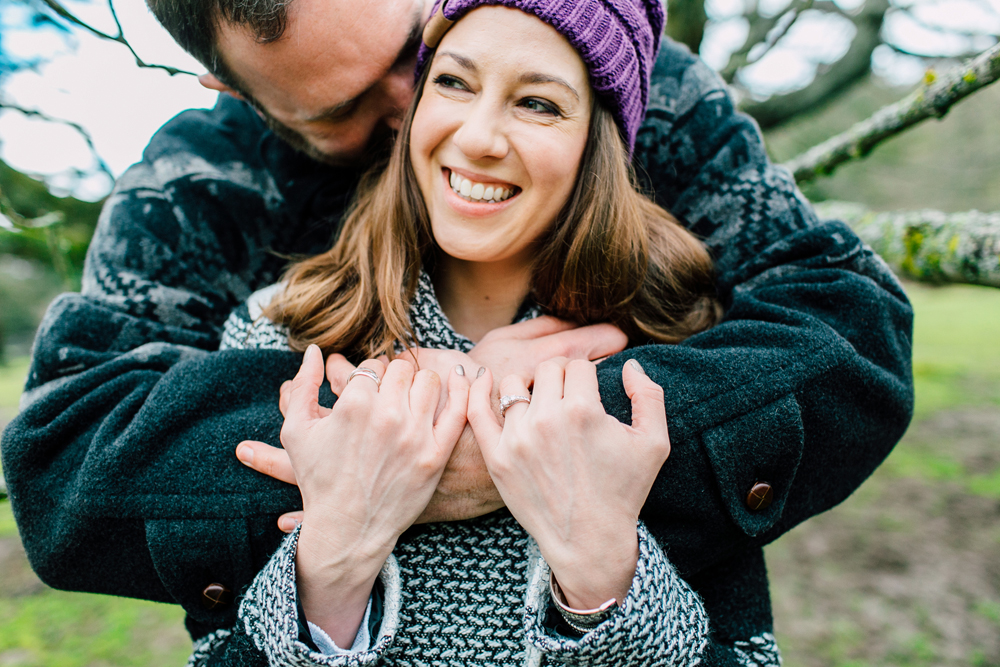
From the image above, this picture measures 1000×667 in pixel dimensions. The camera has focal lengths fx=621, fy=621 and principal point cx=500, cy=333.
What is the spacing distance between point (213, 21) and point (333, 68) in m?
0.39

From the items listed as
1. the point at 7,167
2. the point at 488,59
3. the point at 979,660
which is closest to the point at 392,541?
the point at 488,59

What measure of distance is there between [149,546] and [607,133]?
1.55 meters

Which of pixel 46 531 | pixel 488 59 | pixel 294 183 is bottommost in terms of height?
pixel 46 531

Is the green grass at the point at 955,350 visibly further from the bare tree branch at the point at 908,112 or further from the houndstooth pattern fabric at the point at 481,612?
the houndstooth pattern fabric at the point at 481,612

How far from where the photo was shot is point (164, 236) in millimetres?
1954

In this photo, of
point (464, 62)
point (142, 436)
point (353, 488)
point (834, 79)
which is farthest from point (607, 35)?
point (834, 79)

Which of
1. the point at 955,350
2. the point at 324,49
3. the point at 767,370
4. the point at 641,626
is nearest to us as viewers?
the point at 641,626

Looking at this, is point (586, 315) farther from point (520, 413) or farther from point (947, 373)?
point (947, 373)

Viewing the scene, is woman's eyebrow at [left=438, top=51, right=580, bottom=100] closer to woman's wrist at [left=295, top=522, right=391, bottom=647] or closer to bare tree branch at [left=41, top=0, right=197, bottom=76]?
bare tree branch at [left=41, top=0, right=197, bottom=76]

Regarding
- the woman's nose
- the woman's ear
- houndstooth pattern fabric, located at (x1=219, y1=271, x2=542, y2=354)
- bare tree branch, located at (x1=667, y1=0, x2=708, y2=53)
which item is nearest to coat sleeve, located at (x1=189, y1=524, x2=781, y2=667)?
houndstooth pattern fabric, located at (x1=219, y1=271, x2=542, y2=354)

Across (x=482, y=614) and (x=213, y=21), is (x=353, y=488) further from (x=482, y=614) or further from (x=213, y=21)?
(x=213, y=21)

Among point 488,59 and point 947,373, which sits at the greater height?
point 488,59

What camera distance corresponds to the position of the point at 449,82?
1.67 metres

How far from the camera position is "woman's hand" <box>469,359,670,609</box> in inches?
49.6
